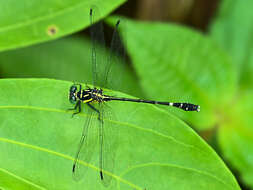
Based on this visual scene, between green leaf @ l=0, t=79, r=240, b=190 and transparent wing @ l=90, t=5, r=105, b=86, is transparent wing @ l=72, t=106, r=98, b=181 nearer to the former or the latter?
green leaf @ l=0, t=79, r=240, b=190

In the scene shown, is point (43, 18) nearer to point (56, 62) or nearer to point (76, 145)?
point (76, 145)

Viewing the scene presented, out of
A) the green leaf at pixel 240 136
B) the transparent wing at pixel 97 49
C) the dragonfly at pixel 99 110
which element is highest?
the transparent wing at pixel 97 49

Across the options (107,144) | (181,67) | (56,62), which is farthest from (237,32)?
(107,144)

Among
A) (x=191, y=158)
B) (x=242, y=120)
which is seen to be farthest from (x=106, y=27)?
(x=191, y=158)

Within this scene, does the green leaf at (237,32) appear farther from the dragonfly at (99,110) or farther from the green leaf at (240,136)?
the dragonfly at (99,110)

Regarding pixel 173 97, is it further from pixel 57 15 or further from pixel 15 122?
pixel 15 122

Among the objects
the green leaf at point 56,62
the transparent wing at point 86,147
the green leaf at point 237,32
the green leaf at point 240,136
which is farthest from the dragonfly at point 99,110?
the green leaf at point 237,32

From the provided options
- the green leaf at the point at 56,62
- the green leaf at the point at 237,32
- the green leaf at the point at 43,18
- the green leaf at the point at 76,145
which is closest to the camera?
the green leaf at the point at 76,145
